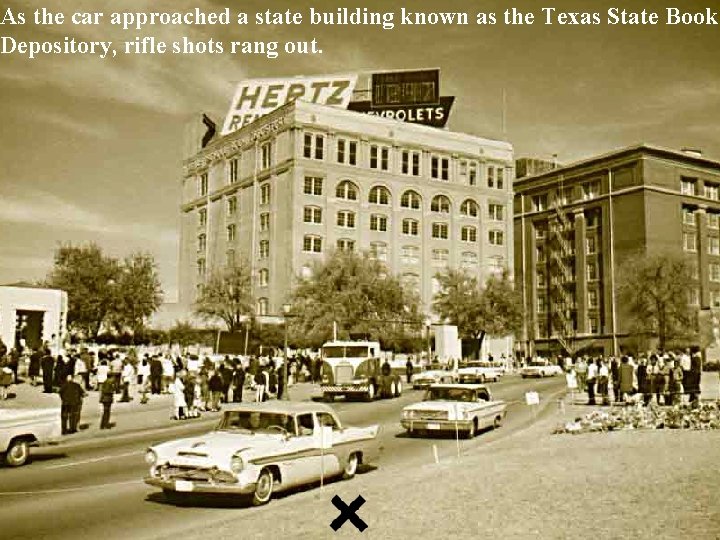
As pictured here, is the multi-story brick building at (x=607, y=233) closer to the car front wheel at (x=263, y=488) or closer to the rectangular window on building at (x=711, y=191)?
the rectangular window on building at (x=711, y=191)

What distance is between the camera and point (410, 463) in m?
17.0

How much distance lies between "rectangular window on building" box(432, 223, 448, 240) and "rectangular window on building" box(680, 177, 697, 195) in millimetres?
27251

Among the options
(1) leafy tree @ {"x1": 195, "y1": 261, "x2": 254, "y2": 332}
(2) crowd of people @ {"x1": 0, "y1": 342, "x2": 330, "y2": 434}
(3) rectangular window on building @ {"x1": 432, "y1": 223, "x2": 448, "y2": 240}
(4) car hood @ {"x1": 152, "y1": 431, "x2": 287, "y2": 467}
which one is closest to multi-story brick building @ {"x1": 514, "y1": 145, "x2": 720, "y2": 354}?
(3) rectangular window on building @ {"x1": 432, "y1": 223, "x2": 448, "y2": 240}

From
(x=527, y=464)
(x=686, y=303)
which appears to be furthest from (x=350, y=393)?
(x=686, y=303)

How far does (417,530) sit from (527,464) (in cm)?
558

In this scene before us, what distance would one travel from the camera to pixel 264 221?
81438 millimetres

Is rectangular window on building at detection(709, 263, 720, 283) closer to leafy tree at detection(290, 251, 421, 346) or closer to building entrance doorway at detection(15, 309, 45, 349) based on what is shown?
leafy tree at detection(290, 251, 421, 346)

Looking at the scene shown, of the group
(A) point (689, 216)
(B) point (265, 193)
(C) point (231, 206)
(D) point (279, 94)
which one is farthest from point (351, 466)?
(A) point (689, 216)

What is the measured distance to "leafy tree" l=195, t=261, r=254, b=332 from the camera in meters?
71.4

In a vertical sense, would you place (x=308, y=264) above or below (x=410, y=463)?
above

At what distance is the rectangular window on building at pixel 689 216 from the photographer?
302ft

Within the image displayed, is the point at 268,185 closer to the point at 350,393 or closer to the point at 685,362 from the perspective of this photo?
the point at 350,393

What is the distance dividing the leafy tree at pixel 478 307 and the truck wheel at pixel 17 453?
202ft

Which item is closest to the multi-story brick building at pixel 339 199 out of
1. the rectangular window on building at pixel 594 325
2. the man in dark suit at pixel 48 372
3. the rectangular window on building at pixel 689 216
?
the rectangular window on building at pixel 594 325
